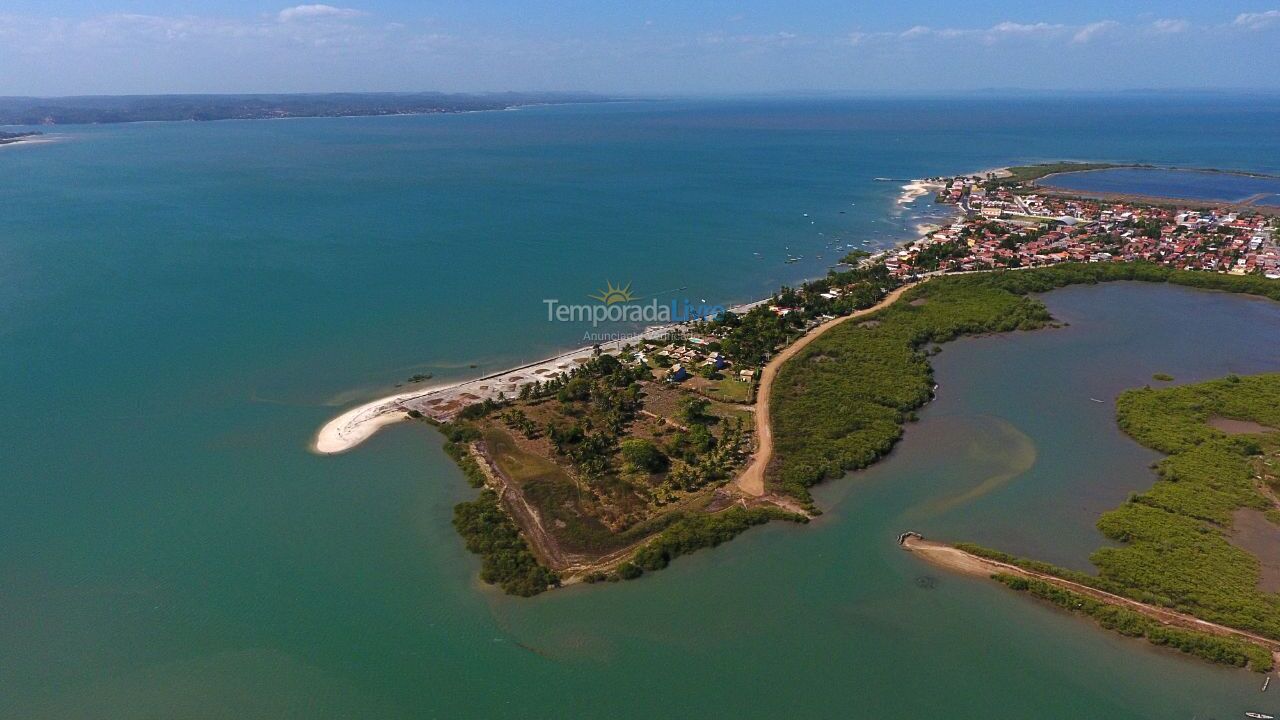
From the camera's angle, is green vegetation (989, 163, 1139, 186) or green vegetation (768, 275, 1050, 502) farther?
green vegetation (989, 163, 1139, 186)

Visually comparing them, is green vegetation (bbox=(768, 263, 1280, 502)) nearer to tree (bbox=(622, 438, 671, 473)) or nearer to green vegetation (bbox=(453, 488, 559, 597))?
tree (bbox=(622, 438, 671, 473))

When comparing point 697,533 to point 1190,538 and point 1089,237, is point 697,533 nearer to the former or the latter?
point 1190,538

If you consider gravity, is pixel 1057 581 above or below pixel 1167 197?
below

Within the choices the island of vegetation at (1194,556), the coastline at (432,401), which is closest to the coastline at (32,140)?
the coastline at (432,401)

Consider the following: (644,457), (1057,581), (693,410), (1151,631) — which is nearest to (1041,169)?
(693,410)

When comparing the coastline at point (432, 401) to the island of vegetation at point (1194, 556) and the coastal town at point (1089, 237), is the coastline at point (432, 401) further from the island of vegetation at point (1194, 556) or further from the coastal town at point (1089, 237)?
the coastal town at point (1089, 237)

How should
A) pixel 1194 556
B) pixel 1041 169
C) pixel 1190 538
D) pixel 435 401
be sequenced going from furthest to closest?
pixel 1041 169 → pixel 435 401 → pixel 1190 538 → pixel 1194 556

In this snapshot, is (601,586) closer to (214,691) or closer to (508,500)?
(508,500)

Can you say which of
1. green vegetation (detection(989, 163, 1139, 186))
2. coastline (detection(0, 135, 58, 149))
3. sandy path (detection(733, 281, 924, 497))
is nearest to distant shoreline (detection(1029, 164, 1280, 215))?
green vegetation (detection(989, 163, 1139, 186))
